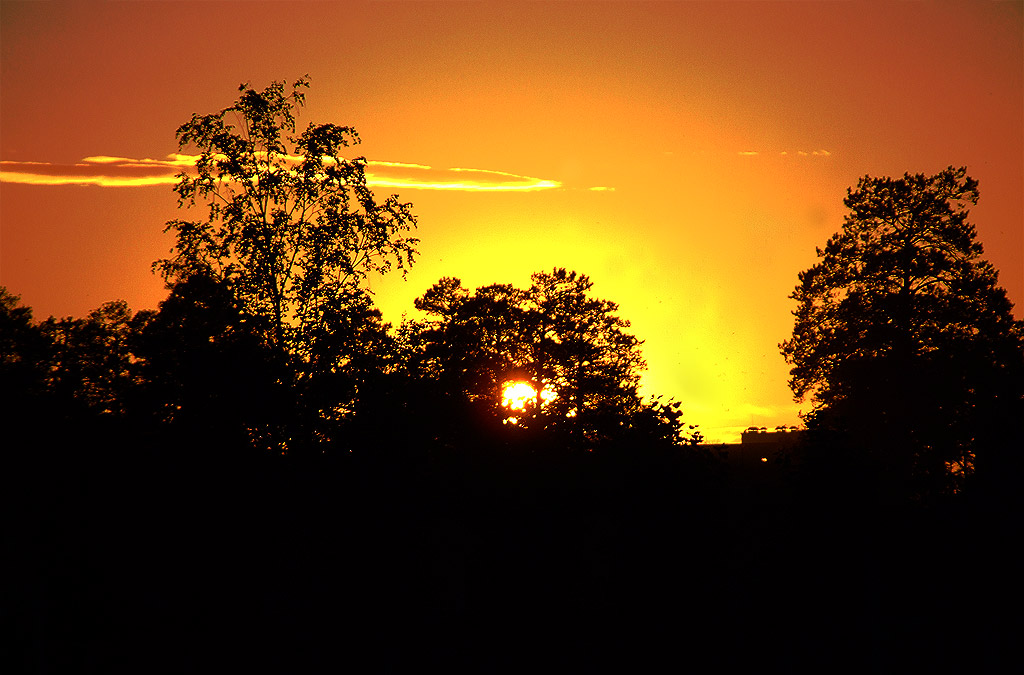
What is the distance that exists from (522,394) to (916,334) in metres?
23.7

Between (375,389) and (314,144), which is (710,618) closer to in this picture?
(375,389)

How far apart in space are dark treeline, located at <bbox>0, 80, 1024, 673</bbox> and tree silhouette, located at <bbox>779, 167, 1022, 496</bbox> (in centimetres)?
21

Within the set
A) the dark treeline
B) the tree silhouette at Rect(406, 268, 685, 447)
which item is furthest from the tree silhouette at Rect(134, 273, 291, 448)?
the tree silhouette at Rect(406, 268, 685, 447)

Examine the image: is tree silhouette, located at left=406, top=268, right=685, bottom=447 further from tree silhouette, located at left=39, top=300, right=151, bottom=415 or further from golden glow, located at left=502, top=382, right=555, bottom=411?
tree silhouette, located at left=39, top=300, right=151, bottom=415

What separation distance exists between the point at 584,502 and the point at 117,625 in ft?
38.9

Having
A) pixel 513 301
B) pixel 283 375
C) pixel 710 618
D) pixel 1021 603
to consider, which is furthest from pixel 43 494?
pixel 513 301

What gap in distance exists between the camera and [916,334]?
37469 millimetres

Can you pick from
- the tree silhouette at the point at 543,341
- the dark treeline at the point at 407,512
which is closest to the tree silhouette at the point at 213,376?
the dark treeline at the point at 407,512

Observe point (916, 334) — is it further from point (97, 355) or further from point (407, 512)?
point (97, 355)

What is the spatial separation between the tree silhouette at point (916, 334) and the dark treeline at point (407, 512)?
0.21 m

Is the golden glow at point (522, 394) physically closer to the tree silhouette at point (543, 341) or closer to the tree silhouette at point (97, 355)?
the tree silhouette at point (543, 341)

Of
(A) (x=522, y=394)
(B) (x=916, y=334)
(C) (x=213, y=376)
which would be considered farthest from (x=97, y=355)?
(B) (x=916, y=334)

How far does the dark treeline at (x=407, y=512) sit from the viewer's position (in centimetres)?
1980

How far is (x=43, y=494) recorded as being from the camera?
925 inches
